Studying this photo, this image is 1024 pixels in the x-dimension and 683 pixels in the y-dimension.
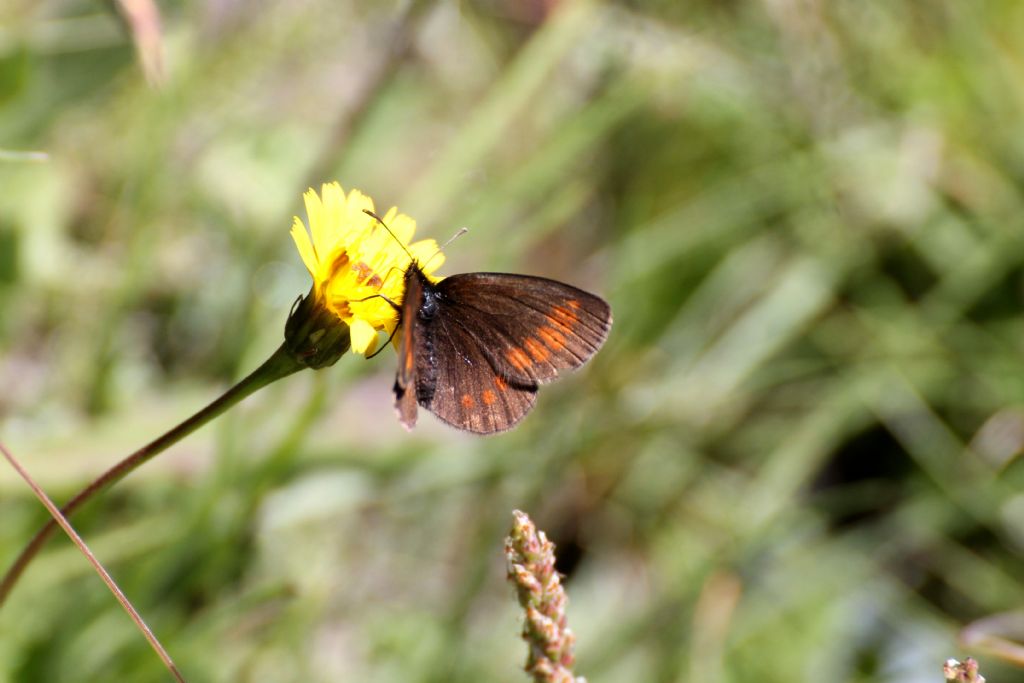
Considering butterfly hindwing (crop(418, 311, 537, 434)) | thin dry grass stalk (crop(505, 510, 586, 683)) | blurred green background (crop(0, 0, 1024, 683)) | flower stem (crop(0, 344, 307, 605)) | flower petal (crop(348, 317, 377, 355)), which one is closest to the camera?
thin dry grass stalk (crop(505, 510, 586, 683))

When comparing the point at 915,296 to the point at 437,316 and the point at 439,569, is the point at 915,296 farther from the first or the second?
the point at 437,316

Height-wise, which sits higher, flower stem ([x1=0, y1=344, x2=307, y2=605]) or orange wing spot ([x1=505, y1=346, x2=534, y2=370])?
flower stem ([x1=0, y1=344, x2=307, y2=605])

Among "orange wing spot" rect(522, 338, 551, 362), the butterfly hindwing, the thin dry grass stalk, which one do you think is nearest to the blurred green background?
the butterfly hindwing

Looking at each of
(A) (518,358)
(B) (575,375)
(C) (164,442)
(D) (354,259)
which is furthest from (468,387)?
(B) (575,375)

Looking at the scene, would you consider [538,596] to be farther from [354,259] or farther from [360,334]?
[354,259]

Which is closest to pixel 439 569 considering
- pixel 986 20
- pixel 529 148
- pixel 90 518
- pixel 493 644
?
pixel 493 644

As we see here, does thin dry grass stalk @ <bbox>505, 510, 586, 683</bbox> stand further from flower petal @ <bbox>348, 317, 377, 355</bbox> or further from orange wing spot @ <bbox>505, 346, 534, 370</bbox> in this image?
orange wing spot @ <bbox>505, 346, 534, 370</bbox>
